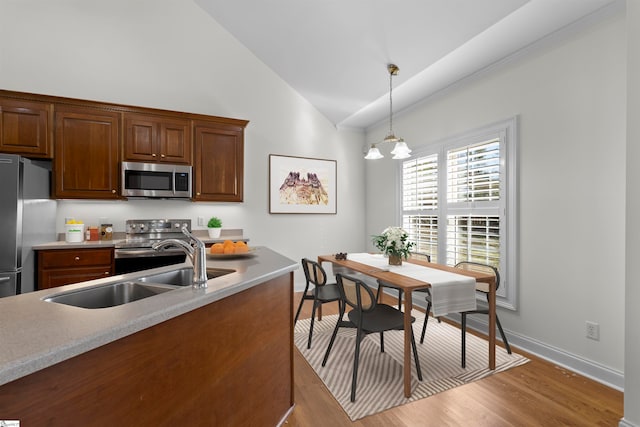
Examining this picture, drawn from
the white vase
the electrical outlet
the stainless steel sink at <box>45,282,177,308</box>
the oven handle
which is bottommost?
the electrical outlet

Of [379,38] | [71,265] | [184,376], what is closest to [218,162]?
[71,265]

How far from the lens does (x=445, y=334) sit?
3.02 m

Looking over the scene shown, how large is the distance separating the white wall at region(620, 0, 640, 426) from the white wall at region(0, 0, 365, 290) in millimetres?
3513

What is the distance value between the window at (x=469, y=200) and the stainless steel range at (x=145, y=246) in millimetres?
2933

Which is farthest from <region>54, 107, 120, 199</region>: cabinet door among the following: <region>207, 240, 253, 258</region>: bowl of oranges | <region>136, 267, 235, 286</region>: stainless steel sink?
<region>136, 267, 235, 286</region>: stainless steel sink

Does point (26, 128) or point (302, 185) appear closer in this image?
point (26, 128)

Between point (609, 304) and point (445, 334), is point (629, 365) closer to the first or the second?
point (609, 304)

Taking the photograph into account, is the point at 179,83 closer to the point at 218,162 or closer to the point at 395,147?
the point at 218,162

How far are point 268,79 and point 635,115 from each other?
386 cm

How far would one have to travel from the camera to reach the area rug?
79.0 inches

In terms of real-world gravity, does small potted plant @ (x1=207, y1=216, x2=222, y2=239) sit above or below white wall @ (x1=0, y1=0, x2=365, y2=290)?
below

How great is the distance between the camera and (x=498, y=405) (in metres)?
1.91

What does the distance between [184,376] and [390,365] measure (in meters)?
1.83

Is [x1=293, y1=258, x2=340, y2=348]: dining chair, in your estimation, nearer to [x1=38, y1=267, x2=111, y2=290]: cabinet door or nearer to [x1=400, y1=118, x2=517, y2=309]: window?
[x1=400, y1=118, x2=517, y2=309]: window
